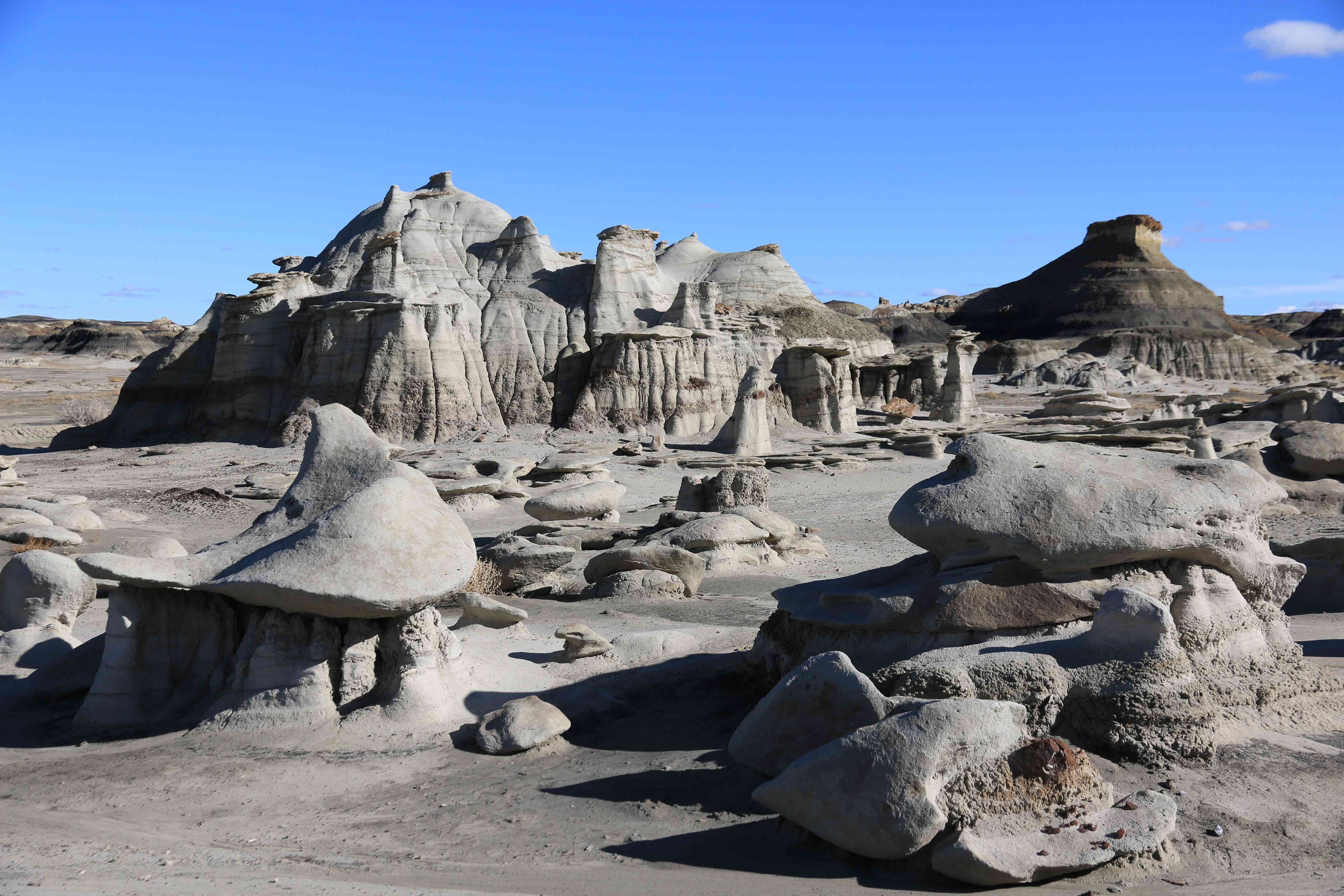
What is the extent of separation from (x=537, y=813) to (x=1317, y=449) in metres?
12.2

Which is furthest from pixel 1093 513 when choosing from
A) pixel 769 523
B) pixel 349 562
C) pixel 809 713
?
pixel 769 523

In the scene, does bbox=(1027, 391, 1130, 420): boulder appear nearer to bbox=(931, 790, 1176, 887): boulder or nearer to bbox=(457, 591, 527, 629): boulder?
bbox=(457, 591, 527, 629): boulder

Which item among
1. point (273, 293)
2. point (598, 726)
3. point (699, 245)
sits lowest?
point (598, 726)

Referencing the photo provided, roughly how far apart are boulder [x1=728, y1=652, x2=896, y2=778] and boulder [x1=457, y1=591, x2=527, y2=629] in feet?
9.71

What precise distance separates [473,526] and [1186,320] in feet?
208

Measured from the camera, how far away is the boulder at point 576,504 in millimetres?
14297

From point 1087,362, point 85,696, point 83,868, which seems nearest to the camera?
point 83,868

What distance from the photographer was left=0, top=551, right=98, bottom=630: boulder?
7820mm

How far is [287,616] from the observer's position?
5902 millimetres

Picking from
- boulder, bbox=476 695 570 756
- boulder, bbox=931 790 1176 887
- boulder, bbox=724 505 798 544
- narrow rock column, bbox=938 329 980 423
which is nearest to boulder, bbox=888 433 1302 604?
boulder, bbox=931 790 1176 887

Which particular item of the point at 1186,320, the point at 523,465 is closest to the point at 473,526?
the point at 523,465

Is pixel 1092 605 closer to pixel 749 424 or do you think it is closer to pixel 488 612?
pixel 488 612

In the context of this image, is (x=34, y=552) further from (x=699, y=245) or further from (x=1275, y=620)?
(x=699, y=245)

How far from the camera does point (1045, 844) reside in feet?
12.3
